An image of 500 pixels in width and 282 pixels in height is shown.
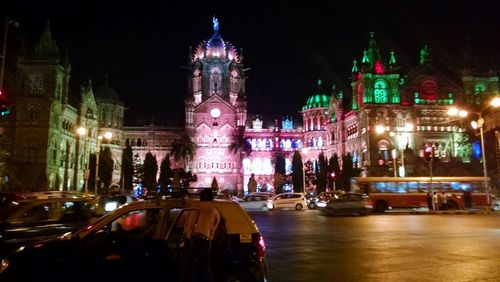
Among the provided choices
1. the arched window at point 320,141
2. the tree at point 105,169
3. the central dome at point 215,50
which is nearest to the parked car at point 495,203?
the tree at point 105,169

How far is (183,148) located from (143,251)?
74.6 meters

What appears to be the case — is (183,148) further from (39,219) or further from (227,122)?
(39,219)

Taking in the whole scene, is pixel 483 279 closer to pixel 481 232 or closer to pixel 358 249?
pixel 358 249

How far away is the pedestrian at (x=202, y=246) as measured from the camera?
641 cm

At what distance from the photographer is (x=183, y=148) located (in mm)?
80375

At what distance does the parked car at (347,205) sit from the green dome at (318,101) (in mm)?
62294

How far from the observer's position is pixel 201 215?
682 centimetres

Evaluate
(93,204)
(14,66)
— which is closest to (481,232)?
(93,204)

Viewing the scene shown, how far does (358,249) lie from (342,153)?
67.7 metres

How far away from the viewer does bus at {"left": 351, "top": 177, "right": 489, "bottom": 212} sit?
3638 centimetres

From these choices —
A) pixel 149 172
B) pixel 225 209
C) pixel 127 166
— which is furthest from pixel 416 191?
pixel 149 172

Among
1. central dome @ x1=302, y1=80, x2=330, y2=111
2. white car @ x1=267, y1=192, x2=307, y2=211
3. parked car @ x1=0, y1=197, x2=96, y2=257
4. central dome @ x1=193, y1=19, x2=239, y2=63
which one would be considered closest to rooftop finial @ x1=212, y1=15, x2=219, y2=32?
central dome @ x1=193, y1=19, x2=239, y2=63

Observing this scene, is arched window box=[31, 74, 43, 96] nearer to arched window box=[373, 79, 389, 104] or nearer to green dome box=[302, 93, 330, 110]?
arched window box=[373, 79, 389, 104]

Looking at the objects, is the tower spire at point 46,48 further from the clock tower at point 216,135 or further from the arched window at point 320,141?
the arched window at point 320,141
